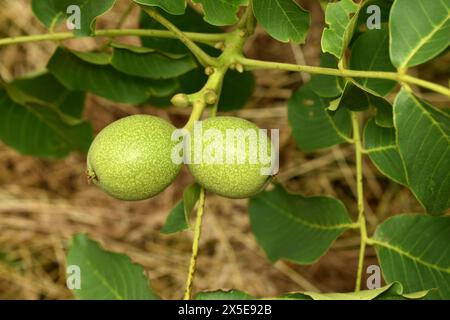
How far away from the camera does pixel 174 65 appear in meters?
1.35

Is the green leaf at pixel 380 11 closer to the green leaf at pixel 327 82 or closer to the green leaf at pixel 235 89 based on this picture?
the green leaf at pixel 327 82

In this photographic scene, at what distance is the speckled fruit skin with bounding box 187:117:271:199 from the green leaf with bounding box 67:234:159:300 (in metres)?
0.34

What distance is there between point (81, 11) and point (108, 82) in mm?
311

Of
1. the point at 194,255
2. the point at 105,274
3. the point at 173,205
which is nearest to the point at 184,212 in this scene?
the point at 194,255

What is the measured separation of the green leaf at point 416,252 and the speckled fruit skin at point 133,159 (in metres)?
0.48

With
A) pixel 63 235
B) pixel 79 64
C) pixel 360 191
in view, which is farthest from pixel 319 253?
pixel 63 235

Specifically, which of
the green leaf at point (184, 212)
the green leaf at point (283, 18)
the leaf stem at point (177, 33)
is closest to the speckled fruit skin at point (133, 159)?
the green leaf at point (184, 212)

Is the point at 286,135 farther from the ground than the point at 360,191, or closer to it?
farther from the ground

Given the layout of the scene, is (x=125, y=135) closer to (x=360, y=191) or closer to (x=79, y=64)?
(x=79, y=64)

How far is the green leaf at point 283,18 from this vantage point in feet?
3.77

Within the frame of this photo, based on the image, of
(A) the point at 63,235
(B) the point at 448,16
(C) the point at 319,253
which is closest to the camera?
(B) the point at 448,16

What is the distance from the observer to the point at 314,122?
1.50 metres

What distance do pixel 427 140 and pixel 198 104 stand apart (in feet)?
1.42
